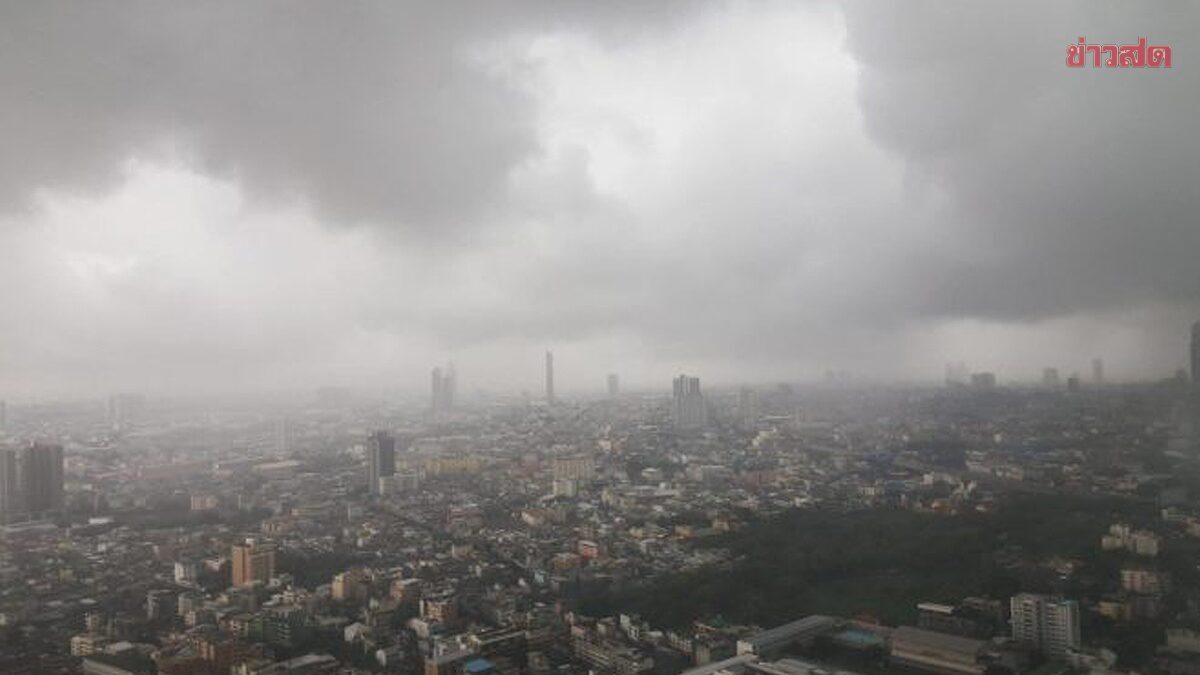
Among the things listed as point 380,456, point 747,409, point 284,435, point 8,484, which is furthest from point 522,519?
point 8,484

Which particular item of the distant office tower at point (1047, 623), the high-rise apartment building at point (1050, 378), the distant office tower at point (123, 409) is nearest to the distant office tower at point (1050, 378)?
the high-rise apartment building at point (1050, 378)

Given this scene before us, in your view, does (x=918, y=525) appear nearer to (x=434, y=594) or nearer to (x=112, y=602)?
(x=434, y=594)

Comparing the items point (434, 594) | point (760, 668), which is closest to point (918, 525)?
point (760, 668)

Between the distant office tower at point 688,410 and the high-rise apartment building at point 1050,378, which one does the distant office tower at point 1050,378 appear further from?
the distant office tower at point 688,410

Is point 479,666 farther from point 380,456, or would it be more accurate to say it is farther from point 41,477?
point 380,456

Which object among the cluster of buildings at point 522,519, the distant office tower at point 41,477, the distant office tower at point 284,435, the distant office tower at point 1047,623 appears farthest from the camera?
the distant office tower at point 284,435

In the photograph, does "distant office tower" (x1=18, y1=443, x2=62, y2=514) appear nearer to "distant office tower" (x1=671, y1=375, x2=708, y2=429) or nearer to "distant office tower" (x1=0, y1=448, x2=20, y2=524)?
"distant office tower" (x1=0, y1=448, x2=20, y2=524)
